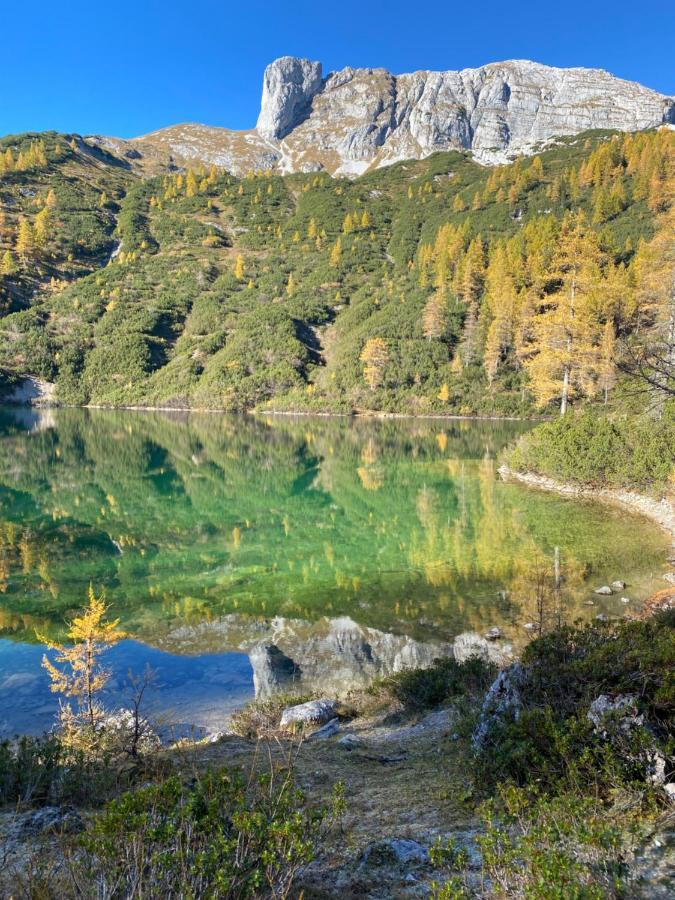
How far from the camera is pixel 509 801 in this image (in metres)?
3.22

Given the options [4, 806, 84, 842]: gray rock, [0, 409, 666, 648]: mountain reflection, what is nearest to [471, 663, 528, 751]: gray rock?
[4, 806, 84, 842]: gray rock

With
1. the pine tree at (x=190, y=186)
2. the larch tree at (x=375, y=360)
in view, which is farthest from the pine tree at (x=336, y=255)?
the pine tree at (x=190, y=186)

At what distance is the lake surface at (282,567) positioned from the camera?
995 cm

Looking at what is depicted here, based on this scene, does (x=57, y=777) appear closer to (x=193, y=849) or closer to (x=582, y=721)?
(x=193, y=849)

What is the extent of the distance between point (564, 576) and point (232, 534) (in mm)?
11250

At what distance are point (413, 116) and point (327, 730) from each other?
211m

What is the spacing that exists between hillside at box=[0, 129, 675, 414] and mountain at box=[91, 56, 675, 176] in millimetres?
39216

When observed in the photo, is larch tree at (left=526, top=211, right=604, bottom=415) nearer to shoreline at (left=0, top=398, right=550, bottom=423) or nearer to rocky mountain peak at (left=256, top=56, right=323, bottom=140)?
shoreline at (left=0, top=398, right=550, bottom=423)

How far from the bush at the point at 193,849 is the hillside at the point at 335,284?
2731 cm

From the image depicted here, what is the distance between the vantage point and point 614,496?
21.0m

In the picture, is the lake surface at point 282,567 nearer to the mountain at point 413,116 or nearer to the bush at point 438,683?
the bush at point 438,683

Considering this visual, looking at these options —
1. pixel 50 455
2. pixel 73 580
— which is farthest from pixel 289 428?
pixel 73 580

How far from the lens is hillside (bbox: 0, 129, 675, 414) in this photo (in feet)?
196

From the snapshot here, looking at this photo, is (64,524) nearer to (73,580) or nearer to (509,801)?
(73,580)
